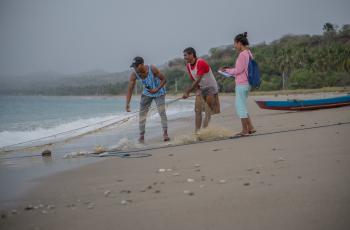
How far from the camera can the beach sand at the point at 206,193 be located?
259cm

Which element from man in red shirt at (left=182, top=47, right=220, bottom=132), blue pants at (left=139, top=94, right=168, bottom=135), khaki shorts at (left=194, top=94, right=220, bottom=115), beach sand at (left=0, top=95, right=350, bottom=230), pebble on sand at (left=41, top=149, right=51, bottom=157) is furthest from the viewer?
blue pants at (left=139, top=94, right=168, bottom=135)

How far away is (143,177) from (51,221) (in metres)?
1.41

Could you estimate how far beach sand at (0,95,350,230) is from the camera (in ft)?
8.51

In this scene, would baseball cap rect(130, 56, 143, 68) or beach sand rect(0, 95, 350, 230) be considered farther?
baseball cap rect(130, 56, 143, 68)

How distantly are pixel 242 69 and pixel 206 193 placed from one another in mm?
4119

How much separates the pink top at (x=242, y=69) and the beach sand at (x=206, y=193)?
6.89 feet

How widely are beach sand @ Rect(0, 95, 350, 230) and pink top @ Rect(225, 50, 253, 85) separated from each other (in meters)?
2.10

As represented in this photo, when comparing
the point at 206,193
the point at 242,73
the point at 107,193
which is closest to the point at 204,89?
the point at 242,73

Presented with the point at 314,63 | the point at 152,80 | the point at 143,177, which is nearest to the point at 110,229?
the point at 143,177

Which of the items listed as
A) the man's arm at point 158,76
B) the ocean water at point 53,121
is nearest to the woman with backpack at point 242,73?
the man's arm at point 158,76

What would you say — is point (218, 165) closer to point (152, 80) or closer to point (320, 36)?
point (152, 80)

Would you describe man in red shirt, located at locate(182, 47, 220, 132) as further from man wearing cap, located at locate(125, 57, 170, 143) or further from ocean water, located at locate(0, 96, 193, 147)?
ocean water, located at locate(0, 96, 193, 147)

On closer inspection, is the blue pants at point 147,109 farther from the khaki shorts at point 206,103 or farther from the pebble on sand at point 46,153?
the pebble on sand at point 46,153

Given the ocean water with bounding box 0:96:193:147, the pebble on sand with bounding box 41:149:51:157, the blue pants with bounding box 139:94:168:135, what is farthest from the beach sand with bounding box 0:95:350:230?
the ocean water with bounding box 0:96:193:147
